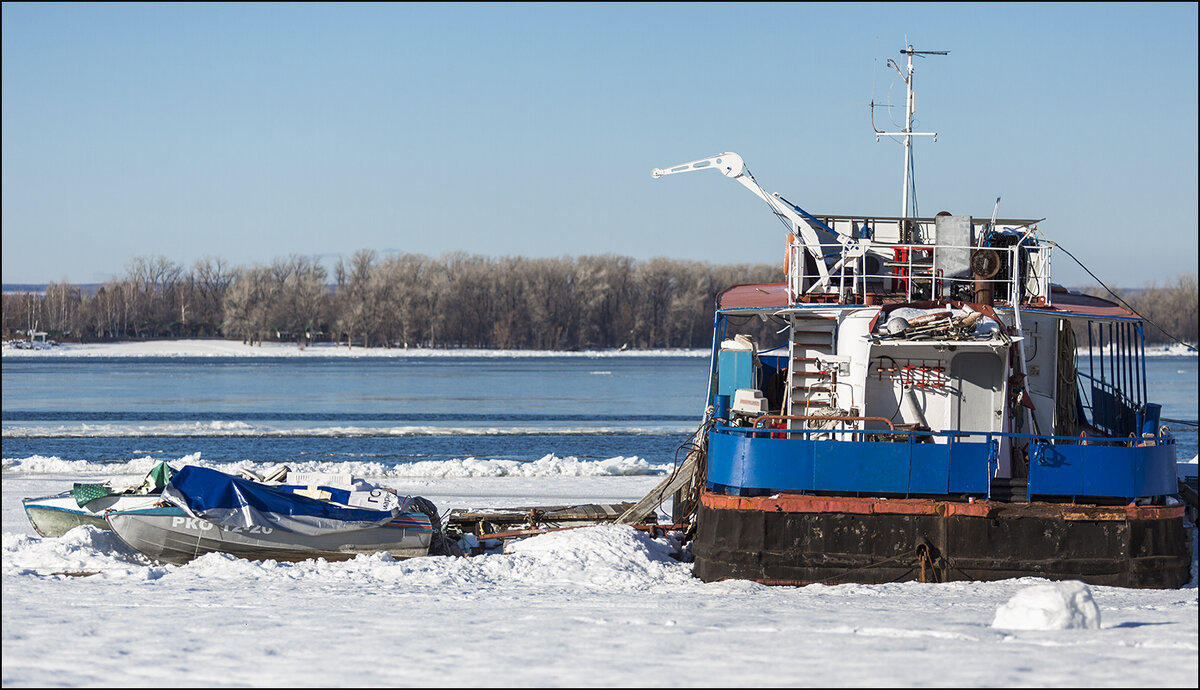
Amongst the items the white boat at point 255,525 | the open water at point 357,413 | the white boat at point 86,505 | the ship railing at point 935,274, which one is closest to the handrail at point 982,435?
the ship railing at point 935,274

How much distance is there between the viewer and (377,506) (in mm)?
13953

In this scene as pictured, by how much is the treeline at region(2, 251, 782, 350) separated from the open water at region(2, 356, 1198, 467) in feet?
141

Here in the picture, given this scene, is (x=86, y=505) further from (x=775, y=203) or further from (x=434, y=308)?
(x=434, y=308)

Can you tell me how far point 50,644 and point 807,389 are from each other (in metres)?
8.73

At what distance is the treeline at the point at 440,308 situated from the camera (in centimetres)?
12406

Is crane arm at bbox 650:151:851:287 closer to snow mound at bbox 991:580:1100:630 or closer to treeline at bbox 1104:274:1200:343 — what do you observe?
snow mound at bbox 991:580:1100:630

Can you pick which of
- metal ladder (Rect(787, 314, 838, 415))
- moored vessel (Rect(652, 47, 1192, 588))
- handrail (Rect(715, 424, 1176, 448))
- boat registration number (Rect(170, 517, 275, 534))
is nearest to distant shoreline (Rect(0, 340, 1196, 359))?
boat registration number (Rect(170, 517, 275, 534))

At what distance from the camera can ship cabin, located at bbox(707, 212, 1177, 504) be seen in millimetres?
12180

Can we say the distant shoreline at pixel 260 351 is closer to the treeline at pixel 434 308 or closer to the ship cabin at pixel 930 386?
the treeline at pixel 434 308

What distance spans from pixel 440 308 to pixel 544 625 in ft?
383

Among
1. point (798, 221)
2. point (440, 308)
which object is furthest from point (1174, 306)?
point (798, 221)

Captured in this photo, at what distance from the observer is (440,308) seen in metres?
125

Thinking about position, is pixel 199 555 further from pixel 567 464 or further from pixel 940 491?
pixel 567 464

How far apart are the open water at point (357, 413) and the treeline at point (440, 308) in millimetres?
42888
